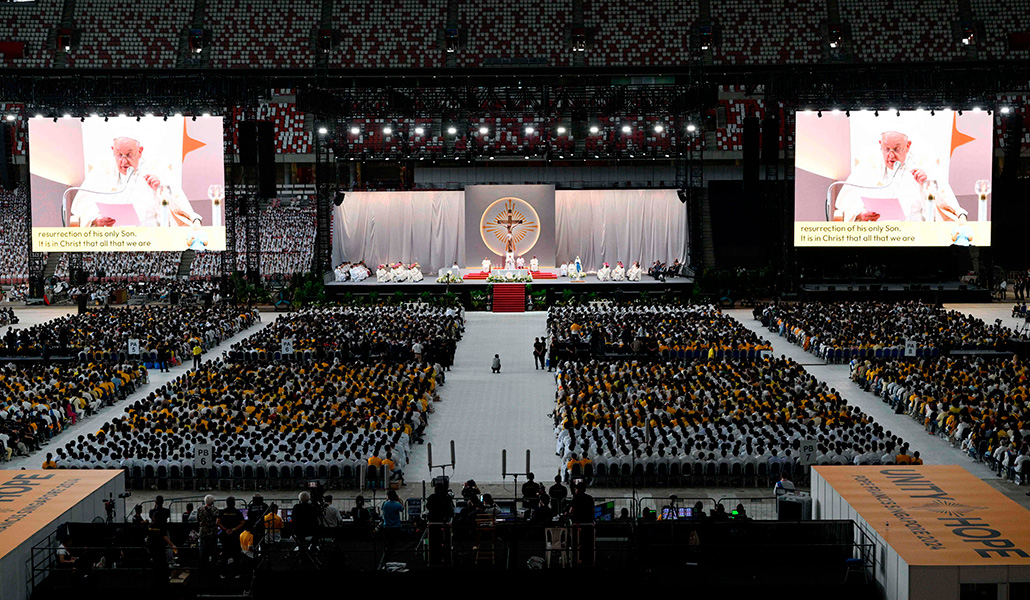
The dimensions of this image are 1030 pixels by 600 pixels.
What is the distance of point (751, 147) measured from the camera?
42.3 m

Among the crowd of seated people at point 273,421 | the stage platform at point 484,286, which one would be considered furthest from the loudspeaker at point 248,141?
the crowd of seated people at point 273,421

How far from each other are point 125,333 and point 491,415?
14.3 meters

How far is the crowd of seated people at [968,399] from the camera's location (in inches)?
771

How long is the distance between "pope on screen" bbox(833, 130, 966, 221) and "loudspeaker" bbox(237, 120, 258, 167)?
23851mm

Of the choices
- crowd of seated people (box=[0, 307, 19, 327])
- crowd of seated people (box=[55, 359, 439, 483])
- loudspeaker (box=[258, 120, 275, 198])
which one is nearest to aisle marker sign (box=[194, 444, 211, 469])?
crowd of seated people (box=[55, 359, 439, 483])

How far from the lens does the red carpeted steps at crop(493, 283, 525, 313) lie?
44938mm

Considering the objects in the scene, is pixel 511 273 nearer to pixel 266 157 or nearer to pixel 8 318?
pixel 266 157

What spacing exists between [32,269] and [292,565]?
130 ft

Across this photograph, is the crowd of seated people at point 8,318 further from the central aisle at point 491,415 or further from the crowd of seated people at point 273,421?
the crowd of seated people at point 273,421

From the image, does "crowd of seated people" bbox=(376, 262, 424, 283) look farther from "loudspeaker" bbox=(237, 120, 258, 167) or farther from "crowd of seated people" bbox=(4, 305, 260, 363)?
"crowd of seated people" bbox=(4, 305, 260, 363)

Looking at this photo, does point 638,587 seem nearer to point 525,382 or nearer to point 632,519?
point 632,519

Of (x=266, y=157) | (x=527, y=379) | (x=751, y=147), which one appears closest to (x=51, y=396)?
(x=527, y=379)

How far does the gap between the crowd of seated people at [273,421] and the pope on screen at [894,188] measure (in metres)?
24.5

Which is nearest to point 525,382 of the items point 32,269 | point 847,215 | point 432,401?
point 432,401
